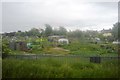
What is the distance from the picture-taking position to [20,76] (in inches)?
119

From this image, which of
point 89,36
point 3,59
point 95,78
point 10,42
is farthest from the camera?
point 89,36

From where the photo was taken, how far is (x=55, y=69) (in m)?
3.06

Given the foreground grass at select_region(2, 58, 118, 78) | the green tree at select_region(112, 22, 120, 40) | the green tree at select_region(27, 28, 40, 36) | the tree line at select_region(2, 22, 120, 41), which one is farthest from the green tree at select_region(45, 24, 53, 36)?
the green tree at select_region(112, 22, 120, 40)

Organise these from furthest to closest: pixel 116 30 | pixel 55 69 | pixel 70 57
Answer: pixel 70 57
pixel 116 30
pixel 55 69

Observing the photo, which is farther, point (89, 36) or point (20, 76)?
point (89, 36)

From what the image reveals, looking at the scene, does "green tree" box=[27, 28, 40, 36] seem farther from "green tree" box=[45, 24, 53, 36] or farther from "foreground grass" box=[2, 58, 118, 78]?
"foreground grass" box=[2, 58, 118, 78]

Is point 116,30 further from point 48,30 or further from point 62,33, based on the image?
point 48,30

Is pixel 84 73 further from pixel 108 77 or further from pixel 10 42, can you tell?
pixel 10 42

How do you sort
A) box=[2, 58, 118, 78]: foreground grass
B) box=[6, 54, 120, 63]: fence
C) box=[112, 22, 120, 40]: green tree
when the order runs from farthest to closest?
box=[6, 54, 120, 63]: fence < box=[112, 22, 120, 40]: green tree < box=[2, 58, 118, 78]: foreground grass

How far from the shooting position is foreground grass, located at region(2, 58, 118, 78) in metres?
3.02

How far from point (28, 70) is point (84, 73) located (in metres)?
0.93

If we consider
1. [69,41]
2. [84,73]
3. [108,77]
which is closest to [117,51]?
[108,77]

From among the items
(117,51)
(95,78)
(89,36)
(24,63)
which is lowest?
(95,78)

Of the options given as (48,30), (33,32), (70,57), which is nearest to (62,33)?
(48,30)
